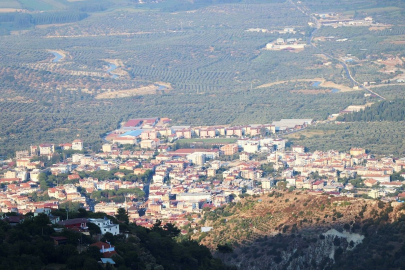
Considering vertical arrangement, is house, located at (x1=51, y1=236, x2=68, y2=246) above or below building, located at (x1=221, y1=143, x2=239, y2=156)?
above

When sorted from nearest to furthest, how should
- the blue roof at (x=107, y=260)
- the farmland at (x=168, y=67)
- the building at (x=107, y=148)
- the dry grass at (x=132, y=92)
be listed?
the blue roof at (x=107, y=260), the building at (x=107, y=148), the farmland at (x=168, y=67), the dry grass at (x=132, y=92)

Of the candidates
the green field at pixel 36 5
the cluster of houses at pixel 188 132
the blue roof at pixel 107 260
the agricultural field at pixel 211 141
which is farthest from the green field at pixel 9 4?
the blue roof at pixel 107 260

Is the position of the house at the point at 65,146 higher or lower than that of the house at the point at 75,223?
lower

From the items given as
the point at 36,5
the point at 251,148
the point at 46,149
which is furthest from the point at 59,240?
the point at 36,5

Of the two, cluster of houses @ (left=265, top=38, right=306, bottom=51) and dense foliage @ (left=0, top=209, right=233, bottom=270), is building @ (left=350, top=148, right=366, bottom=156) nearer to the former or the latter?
dense foliage @ (left=0, top=209, right=233, bottom=270)

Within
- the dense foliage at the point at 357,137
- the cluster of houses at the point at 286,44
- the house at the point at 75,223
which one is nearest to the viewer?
the house at the point at 75,223

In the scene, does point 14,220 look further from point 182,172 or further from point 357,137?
point 357,137

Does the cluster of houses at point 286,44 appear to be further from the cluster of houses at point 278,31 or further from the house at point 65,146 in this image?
the house at point 65,146

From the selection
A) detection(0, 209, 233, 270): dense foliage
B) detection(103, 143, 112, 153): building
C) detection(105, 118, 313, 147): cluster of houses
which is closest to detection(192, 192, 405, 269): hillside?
detection(0, 209, 233, 270): dense foliage
